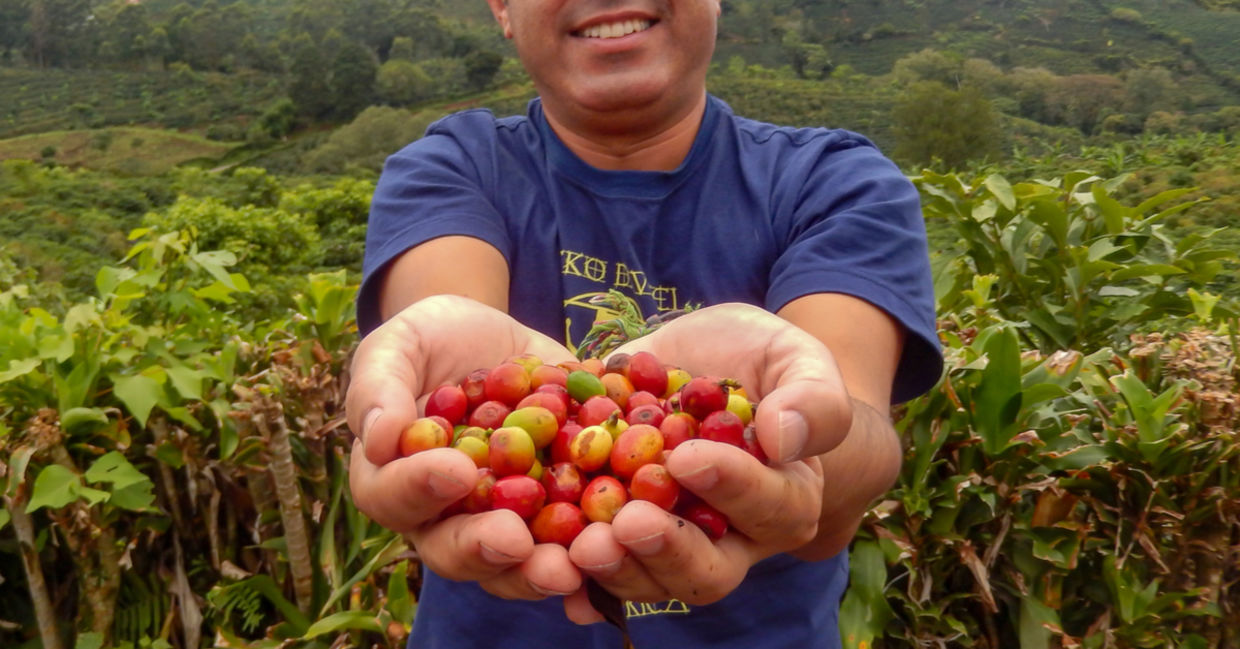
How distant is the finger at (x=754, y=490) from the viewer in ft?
3.08

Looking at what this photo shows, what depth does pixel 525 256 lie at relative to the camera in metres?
1.47

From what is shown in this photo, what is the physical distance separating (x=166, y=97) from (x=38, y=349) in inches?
1135

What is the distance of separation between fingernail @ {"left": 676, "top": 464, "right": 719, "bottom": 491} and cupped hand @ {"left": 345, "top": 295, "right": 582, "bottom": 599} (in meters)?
0.13

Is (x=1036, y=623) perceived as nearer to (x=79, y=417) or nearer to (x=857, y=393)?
(x=857, y=393)

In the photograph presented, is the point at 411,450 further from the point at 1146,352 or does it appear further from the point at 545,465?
the point at 1146,352

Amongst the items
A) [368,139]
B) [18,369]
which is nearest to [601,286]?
[18,369]

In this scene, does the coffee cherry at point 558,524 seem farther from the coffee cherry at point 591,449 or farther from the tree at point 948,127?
the tree at point 948,127

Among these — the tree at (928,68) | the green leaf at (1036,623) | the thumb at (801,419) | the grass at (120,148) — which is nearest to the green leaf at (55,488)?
the thumb at (801,419)

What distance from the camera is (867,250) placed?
1.36m

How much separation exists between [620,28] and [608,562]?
0.85 metres

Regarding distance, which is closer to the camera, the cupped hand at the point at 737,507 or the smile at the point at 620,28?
the cupped hand at the point at 737,507

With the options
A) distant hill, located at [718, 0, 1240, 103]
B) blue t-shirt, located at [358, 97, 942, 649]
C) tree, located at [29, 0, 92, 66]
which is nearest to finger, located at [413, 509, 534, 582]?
blue t-shirt, located at [358, 97, 942, 649]

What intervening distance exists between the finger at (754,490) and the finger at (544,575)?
129 mm

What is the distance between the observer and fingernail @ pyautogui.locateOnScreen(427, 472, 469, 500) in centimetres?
93
